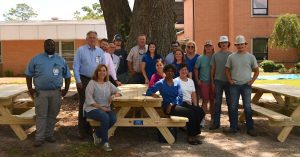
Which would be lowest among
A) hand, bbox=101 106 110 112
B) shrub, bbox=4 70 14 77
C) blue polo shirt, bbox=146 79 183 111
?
shrub, bbox=4 70 14 77

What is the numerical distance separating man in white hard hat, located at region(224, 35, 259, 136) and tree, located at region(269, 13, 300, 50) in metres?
21.5

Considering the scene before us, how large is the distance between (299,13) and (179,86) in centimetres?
2634

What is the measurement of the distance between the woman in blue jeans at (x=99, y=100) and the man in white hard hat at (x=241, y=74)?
2.29 metres

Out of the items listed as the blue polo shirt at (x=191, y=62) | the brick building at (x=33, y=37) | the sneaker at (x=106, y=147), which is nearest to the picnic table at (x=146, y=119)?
the sneaker at (x=106, y=147)

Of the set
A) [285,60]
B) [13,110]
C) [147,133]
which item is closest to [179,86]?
[147,133]

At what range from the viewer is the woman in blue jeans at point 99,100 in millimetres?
7297

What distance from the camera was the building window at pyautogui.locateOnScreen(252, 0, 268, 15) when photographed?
106 ft

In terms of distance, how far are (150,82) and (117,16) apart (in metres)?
5.50

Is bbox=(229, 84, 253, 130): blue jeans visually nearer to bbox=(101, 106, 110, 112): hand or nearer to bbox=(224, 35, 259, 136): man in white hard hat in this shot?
bbox=(224, 35, 259, 136): man in white hard hat

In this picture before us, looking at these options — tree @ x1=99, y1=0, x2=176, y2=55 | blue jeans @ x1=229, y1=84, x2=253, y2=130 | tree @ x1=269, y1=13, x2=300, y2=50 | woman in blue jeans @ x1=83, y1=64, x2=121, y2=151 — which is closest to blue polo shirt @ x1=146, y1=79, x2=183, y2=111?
woman in blue jeans @ x1=83, y1=64, x2=121, y2=151

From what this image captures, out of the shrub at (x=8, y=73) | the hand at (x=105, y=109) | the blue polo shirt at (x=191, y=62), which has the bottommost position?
the shrub at (x=8, y=73)

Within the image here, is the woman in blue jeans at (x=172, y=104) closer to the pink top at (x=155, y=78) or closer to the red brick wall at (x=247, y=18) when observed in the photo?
the pink top at (x=155, y=78)

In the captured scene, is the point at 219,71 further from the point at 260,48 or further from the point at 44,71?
the point at 260,48

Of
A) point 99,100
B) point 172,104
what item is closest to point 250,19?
point 172,104
